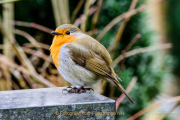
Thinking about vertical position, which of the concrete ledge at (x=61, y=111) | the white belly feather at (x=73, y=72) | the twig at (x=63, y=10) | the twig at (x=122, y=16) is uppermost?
the twig at (x=63, y=10)

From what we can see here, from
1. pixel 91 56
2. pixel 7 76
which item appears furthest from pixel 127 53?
pixel 7 76

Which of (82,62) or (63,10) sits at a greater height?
(63,10)

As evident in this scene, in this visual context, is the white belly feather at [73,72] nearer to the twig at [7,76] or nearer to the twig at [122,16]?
the twig at [122,16]

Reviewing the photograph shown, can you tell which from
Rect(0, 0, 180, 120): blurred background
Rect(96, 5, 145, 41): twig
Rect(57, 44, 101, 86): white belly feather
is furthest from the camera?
Rect(0, 0, 180, 120): blurred background

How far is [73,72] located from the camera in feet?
4.59

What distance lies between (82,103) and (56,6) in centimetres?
142

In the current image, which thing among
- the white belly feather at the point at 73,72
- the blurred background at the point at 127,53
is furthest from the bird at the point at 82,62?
the blurred background at the point at 127,53

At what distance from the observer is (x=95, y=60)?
1411mm

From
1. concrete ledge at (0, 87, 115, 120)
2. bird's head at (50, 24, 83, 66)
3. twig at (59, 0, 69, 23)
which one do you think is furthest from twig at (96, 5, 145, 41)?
concrete ledge at (0, 87, 115, 120)

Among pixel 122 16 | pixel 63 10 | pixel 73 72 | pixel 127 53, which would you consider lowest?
pixel 73 72

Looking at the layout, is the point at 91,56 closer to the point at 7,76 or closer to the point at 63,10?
the point at 63,10

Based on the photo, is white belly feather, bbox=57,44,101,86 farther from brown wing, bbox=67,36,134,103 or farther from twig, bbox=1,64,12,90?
twig, bbox=1,64,12,90

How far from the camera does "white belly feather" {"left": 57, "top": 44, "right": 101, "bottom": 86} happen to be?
4.58 feet

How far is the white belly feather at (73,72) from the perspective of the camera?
1396 mm
